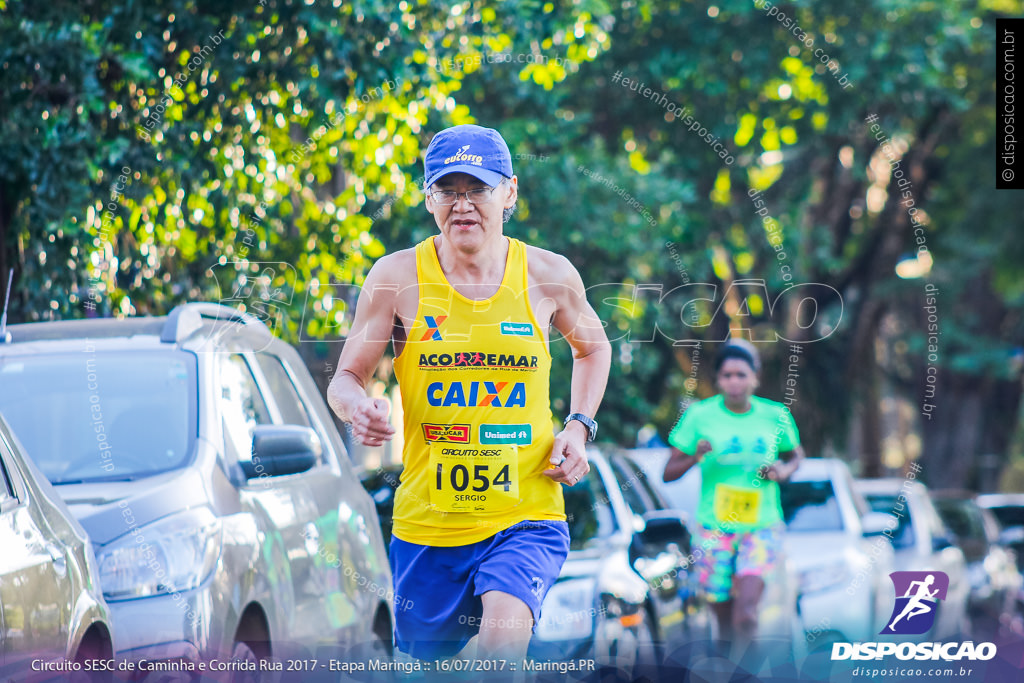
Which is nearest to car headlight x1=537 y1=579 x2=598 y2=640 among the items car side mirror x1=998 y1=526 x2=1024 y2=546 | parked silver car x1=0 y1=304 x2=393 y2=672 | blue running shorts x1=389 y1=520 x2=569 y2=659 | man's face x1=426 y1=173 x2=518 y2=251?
parked silver car x1=0 y1=304 x2=393 y2=672

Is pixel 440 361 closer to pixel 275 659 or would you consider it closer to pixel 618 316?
pixel 275 659

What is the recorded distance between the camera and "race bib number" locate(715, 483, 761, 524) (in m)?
6.73

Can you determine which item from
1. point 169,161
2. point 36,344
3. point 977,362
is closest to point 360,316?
point 36,344

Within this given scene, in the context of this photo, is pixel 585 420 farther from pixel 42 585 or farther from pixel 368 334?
pixel 42 585

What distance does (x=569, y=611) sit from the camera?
21.8 ft

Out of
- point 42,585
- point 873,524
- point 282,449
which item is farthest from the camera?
point 873,524

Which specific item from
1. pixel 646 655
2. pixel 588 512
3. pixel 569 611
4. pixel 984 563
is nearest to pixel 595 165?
pixel 588 512

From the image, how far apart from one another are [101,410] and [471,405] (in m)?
1.66

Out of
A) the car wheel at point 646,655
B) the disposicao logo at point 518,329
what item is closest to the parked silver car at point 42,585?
the disposicao logo at point 518,329

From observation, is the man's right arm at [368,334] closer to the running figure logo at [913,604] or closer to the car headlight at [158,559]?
the car headlight at [158,559]

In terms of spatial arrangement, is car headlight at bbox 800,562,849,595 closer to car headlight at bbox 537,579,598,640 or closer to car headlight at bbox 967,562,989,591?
car headlight at bbox 537,579,598,640

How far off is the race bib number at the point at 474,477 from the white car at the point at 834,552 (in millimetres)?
4662

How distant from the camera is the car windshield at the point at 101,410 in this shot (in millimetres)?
4758

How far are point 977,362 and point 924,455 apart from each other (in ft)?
9.91
